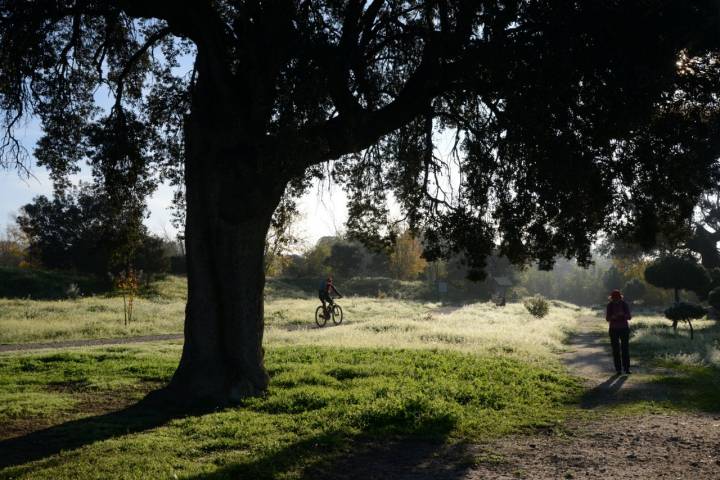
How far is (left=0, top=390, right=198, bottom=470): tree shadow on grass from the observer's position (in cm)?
688

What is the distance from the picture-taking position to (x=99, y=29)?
12906 mm

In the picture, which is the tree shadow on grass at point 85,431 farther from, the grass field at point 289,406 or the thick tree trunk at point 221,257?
the thick tree trunk at point 221,257

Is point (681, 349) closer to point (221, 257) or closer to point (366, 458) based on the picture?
point (221, 257)

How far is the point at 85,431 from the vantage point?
306 inches

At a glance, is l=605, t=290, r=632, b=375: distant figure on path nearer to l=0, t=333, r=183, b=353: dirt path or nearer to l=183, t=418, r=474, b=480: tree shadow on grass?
l=183, t=418, r=474, b=480: tree shadow on grass

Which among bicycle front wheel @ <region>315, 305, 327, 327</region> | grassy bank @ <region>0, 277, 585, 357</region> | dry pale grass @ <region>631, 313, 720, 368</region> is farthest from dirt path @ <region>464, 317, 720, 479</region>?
bicycle front wheel @ <region>315, 305, 327, 327</region>

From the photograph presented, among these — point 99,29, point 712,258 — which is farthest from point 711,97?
point 712,258

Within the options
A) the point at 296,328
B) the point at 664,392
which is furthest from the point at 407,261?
the point at 664,392

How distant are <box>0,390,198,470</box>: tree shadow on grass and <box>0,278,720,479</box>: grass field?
16 mm

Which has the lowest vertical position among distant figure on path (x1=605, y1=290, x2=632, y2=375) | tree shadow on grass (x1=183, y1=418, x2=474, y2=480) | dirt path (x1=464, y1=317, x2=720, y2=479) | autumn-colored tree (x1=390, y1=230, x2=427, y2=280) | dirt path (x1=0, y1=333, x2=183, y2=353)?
dirt path (x1=0, y1=333, x2=183, y2=353)

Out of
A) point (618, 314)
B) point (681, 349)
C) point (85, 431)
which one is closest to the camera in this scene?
point (85, 431)

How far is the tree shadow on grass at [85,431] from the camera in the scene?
6.88m

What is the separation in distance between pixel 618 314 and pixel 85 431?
11.4 meters

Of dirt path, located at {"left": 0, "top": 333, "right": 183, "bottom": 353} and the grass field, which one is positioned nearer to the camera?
the grass field
